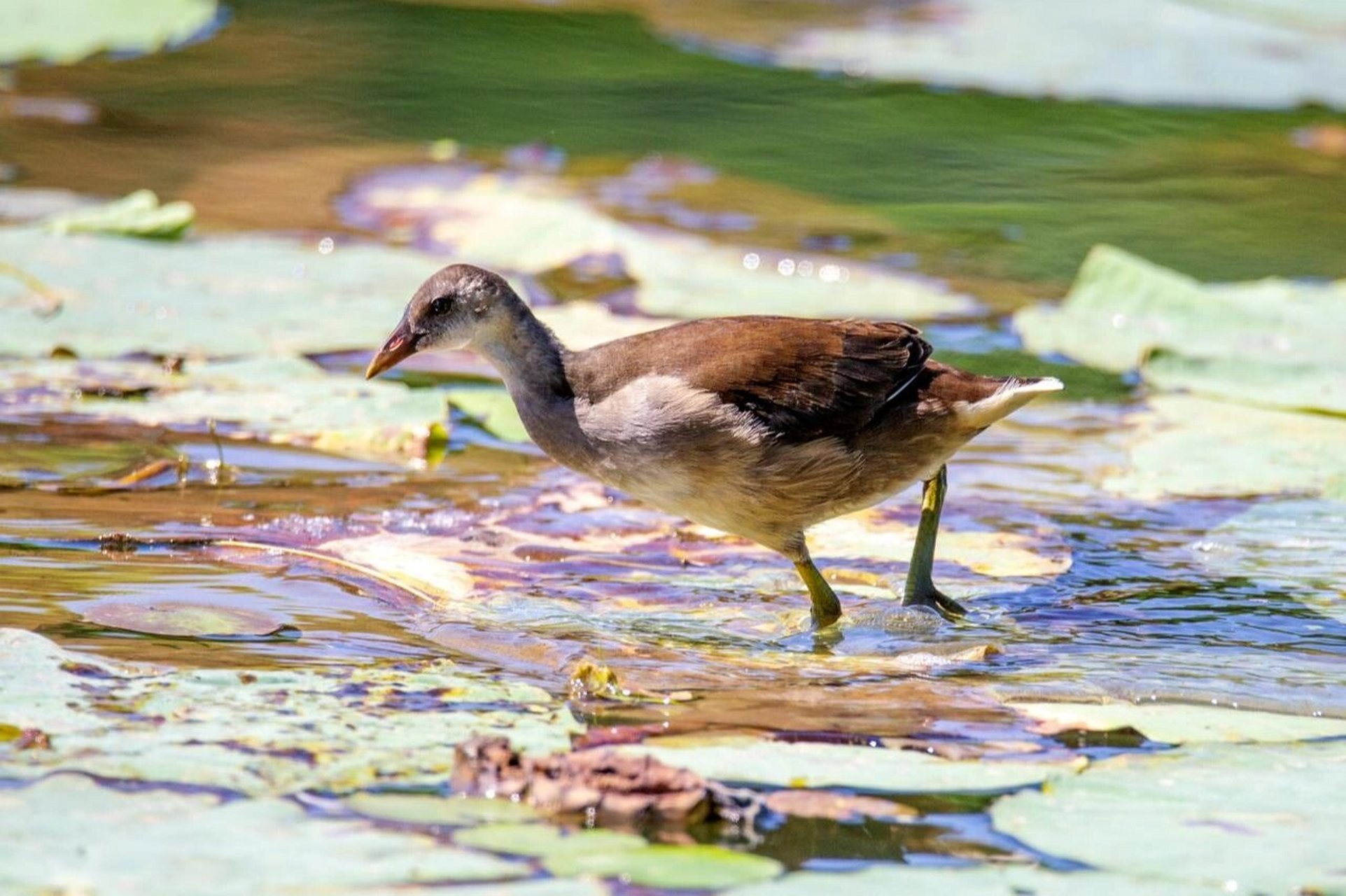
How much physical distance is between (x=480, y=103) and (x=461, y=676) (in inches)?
276

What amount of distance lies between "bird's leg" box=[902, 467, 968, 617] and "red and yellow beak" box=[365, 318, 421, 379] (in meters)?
1.34

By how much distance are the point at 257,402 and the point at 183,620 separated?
5.53 ft

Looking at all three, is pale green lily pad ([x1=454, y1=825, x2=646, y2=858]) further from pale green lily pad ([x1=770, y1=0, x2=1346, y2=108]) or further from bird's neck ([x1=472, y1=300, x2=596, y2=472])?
pale green lily pad ([x1=770, y1=0, x2=1346, y2=108])

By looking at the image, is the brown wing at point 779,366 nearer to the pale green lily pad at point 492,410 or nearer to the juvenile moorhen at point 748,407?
the juvenile moorhen at point 748,407

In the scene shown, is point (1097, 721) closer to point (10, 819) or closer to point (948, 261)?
point (10, 819)

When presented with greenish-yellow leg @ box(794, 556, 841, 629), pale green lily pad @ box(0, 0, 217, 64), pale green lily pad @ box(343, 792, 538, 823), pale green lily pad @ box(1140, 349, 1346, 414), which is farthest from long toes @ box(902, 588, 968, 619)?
pale green lily pad @ box(0, 0, 217, 64)

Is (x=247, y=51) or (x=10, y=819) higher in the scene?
(x=247, y=51)

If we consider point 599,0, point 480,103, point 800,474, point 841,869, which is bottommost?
point 841,869

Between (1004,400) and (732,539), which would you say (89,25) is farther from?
(1004,400)

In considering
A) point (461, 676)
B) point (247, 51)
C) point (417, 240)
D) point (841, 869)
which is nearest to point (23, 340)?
point (417, 240)

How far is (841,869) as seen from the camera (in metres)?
2.91

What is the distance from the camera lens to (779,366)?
4648 mm

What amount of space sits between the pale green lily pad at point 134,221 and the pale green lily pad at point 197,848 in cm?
440

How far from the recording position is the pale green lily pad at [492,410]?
5.75m
